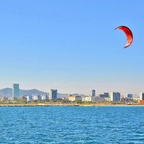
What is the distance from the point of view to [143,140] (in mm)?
43750

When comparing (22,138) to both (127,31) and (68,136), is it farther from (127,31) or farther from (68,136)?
(127,31)

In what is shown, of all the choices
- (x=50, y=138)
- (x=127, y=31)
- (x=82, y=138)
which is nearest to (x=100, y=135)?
(x=82, y=138)

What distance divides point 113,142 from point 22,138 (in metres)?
10.9

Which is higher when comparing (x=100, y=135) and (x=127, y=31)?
(x=127, y=31)

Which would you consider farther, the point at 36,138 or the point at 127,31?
the point at 36,138

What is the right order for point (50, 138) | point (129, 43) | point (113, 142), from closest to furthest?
point (129, 43) → point (113, 142) → point (50, 138)

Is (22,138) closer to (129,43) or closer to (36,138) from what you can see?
(36,138)

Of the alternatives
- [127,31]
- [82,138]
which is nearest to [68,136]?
[82,138]

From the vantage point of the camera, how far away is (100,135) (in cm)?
4903

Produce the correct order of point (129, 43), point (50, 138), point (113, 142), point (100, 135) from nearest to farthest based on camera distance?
1. point (129, 43)
2. point (113, 142)
3. point (50, 138)
4. point (100, 135)

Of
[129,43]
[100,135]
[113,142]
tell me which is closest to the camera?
[129,43]

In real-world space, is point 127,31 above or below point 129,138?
above

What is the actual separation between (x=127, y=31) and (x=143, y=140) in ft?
74.4

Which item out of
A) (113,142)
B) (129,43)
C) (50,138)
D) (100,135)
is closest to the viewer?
(129,43)
